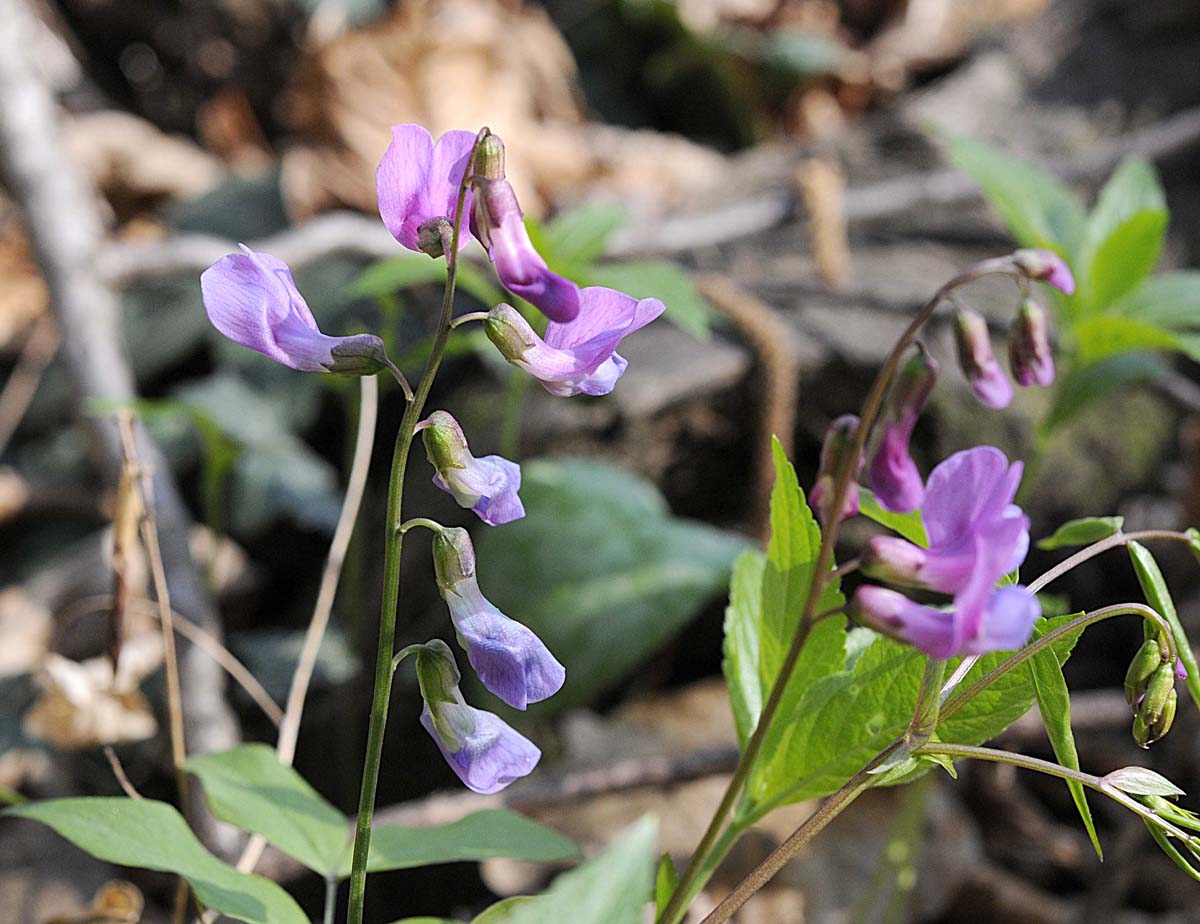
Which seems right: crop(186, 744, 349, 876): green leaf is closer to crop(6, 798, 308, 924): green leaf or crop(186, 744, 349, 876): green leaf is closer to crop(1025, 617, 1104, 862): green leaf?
crop(6, 798, 308, 924): green leaf

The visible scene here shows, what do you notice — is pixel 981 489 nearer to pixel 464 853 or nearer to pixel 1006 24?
pixel 464 853

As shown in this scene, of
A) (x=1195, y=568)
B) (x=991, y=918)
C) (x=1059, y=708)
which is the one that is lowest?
(x=991, y=918)

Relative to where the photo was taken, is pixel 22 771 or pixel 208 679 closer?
pixel 208 679

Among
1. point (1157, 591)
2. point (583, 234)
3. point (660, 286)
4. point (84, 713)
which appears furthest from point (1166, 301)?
point (84, 713)

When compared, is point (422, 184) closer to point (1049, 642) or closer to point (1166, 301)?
point (1049, 642)

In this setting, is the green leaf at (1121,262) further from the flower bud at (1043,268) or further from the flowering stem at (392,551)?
the flowering stem at (392,551)

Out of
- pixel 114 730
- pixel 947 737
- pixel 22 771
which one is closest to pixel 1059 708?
pixel 947 737

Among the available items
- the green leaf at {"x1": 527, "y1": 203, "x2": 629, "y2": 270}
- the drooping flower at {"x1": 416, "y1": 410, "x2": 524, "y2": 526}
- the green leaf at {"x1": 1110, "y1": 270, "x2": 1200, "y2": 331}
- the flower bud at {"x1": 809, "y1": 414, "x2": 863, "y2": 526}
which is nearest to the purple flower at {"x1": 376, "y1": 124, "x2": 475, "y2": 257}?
the drooping flower at {"x1": 416, "y1": 410, "x2": 524, "y2": 526}
